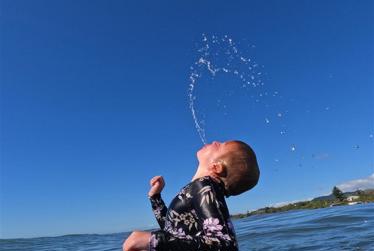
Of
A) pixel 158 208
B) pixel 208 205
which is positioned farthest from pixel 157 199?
pixel 208 205

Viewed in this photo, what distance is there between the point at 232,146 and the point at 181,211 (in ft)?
2.25

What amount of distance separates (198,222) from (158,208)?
105 centimetres

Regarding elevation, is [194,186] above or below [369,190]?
below

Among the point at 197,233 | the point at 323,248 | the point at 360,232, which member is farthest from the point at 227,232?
the point at 360,232

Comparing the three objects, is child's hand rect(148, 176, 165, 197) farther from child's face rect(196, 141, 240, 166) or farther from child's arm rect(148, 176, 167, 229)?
child's face rect(196, 141, 240, 166)

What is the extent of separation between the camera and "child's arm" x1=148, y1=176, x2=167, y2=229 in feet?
15.8

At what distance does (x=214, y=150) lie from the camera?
429 cm

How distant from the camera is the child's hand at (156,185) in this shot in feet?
16.2

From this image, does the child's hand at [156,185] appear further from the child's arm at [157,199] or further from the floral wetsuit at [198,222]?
the floral wetsuit at [198,222]

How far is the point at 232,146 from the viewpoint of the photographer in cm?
421

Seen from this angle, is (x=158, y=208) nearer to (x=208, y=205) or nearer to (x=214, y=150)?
(x=214, y=150)

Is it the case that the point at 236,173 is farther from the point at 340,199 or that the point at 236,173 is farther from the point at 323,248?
the point at 340,199

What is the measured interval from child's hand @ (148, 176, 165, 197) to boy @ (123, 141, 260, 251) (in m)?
0.68

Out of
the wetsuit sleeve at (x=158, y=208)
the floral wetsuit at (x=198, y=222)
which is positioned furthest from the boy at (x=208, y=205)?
the wetsuit sleeve at (x=158, y=208)
